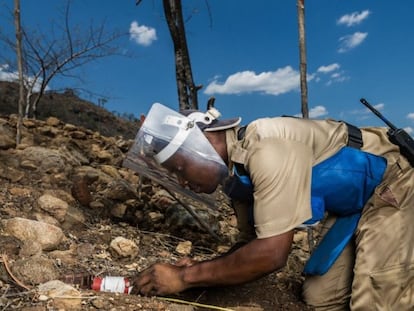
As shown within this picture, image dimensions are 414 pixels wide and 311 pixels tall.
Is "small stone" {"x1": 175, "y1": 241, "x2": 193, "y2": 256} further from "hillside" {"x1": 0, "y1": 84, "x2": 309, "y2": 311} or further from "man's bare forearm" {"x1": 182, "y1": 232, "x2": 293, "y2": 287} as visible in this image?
"man's bare forearm" {"x1": 182, "y1": 232, "x2": 293, "y2": 287}

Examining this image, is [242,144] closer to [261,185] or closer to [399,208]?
[261,185]

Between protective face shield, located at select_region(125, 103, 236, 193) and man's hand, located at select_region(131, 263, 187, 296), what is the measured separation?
1.25 ft

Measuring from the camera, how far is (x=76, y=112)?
21.5m

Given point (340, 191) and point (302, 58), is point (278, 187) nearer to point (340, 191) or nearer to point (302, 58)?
point (340, 191)

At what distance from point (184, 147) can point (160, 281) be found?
0.59 metres

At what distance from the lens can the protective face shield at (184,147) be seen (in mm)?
2176

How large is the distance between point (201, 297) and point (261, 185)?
2.56 ft

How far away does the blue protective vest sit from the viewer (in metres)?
2.16

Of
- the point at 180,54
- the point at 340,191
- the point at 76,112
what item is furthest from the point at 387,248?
the point at 76,112

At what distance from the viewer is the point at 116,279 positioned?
2.29 metres

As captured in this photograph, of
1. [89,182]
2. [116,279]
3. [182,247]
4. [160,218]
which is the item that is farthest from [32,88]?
[116,279]

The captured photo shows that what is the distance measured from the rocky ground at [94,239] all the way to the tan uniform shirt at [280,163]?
594mm

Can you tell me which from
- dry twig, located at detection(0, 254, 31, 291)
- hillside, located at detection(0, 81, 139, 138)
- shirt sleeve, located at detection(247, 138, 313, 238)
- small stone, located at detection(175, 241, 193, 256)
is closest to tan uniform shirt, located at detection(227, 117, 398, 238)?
shirt sleeve, located at detection(247, 138, 313, 238)

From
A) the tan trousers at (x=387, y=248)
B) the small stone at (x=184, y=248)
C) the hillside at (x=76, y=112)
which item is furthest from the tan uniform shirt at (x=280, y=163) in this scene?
the hillside at (x=76, y=112)
